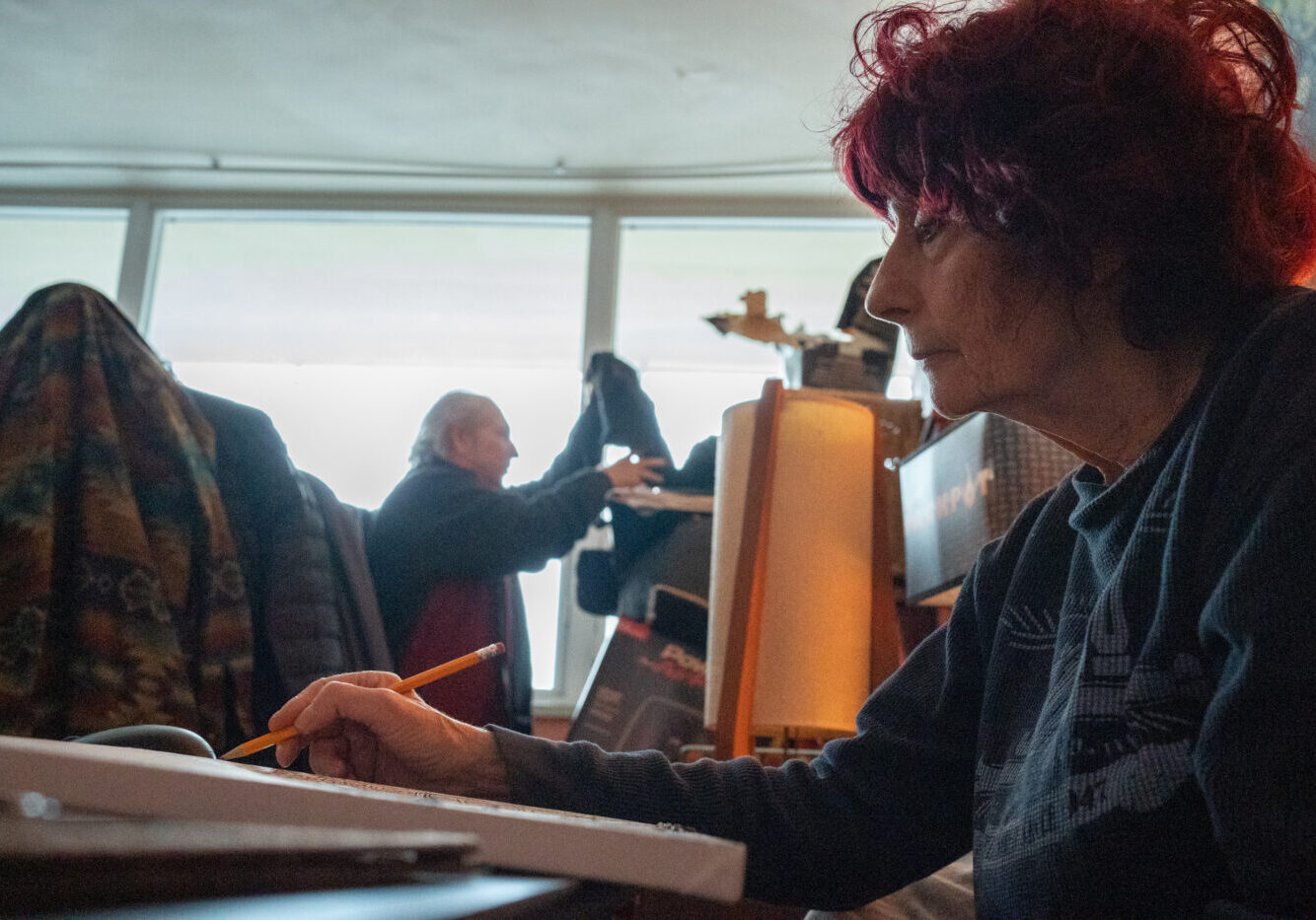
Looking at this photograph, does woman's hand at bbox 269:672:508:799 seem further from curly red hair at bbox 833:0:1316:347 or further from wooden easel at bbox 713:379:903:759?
wooden easel at bbox 713:379:903:759

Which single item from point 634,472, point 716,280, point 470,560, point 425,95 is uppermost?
point 425,95

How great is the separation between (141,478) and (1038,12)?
41.4 inches

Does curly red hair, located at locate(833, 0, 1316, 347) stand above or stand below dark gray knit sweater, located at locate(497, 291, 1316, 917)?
above

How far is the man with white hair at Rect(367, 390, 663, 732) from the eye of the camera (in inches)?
81.7

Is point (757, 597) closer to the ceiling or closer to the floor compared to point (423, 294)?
closer to the floor

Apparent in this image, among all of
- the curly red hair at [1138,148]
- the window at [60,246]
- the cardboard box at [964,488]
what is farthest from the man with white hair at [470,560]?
the window at [60,246]

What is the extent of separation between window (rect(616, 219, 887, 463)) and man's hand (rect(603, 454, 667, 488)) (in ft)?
2.81

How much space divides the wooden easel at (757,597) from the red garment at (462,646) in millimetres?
651

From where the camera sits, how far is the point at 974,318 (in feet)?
2.56

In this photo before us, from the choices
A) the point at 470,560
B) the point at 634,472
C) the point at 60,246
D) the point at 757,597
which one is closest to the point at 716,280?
the point at 634,472

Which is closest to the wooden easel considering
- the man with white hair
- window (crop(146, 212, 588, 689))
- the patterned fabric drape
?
the patterned fabric drape

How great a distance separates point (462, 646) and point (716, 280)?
1.92 metres

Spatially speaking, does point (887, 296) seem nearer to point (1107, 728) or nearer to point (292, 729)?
point (1107, 728)

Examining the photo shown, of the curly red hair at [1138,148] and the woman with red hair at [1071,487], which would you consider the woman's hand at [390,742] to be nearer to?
the woman with red hair at [1071,487]
